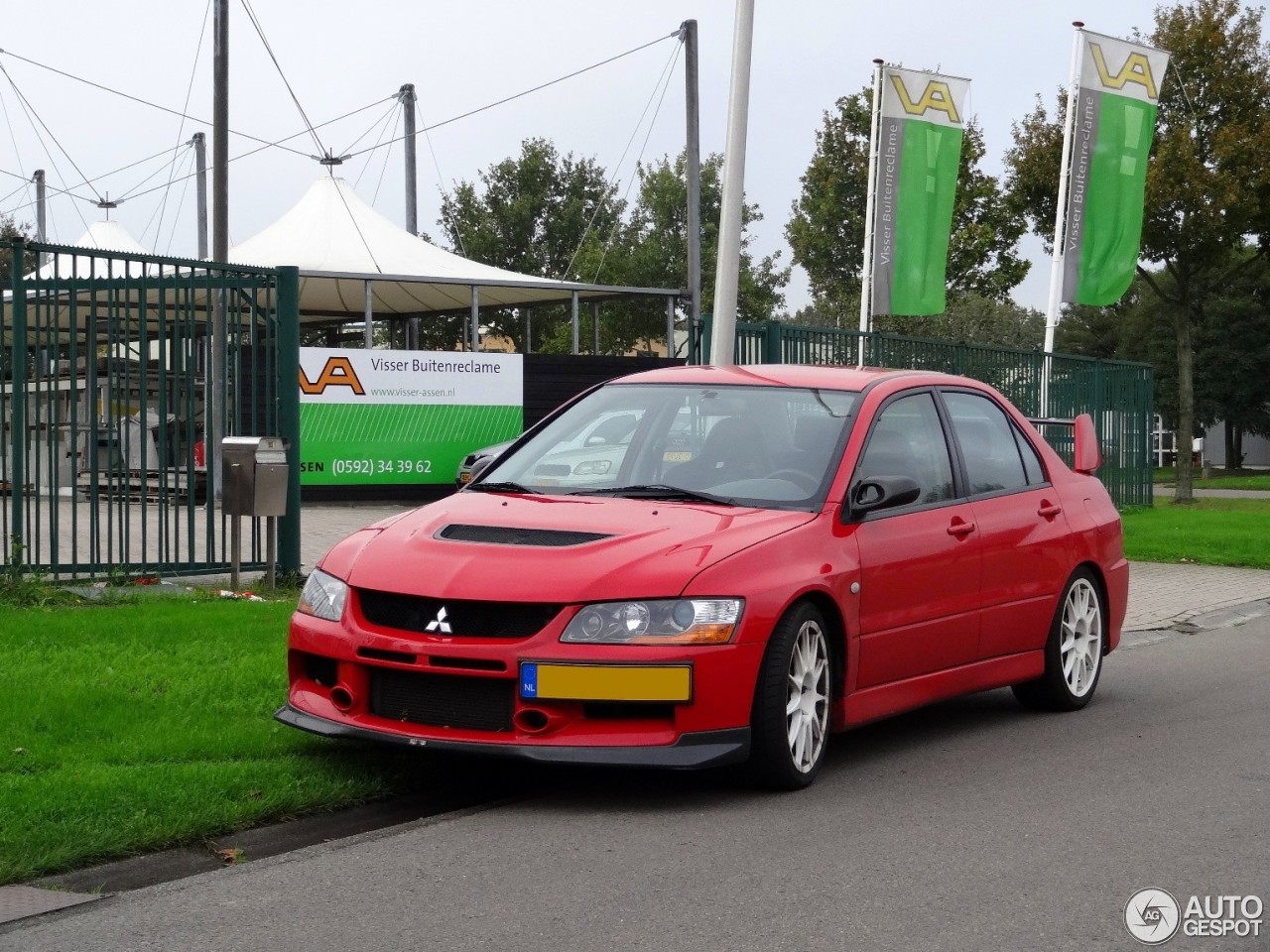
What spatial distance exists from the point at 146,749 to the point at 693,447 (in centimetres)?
241

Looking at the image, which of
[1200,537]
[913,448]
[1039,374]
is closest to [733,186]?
[913,448]

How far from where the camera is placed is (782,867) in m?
5.12

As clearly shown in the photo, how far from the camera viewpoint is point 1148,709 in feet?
27.7

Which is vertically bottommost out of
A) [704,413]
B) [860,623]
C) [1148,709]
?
[1148,709]

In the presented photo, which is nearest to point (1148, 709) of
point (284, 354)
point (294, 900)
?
point (294, 900)

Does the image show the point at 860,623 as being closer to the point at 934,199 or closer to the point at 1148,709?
the point at 1148,709

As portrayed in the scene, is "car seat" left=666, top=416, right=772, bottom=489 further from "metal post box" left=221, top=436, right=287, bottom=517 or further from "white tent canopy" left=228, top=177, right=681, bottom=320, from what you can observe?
"white tent canopy" left=228, top=177, right=681, bottom=320

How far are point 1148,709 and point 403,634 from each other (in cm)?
414

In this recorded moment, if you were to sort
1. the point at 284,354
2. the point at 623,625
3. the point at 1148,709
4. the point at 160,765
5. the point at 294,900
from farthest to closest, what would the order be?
1. the point at 284,354
2. the point at 1148,709
3. the point at 160,765
4. the point at 623,625
5. the point at 294,900

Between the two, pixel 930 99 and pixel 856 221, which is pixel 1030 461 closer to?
pixel 930 99

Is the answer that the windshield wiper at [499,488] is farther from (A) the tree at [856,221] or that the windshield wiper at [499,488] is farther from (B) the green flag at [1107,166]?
(A) the tree at [856,221]

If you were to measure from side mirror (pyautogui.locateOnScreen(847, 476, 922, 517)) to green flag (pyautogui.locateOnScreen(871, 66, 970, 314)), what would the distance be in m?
14.7

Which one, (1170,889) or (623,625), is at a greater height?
(623,625)

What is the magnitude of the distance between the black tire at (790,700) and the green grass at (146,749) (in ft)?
4.31
